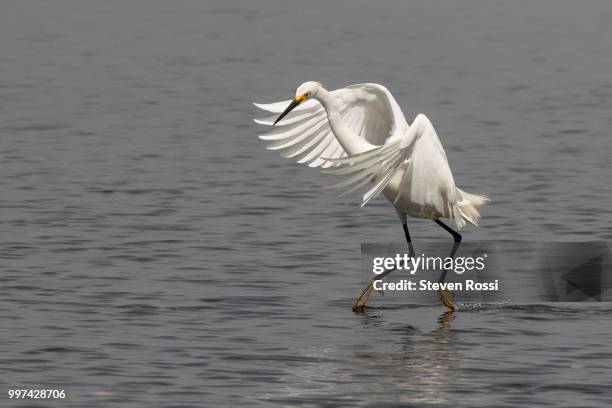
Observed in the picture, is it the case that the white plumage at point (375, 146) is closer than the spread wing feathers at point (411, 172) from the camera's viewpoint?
No

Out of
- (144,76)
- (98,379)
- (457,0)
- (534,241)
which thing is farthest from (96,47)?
(98,379)

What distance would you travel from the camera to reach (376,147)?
42.6 ft

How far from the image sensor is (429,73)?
29203 mm

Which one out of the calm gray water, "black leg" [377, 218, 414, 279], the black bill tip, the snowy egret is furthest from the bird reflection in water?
the black bill tip

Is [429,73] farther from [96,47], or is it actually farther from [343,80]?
[96,47]

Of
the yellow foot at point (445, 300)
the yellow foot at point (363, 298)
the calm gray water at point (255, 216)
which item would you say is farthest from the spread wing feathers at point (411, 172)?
the calm gray water at point (255, 216)

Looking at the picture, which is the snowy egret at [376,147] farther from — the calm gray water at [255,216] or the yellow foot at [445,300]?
the calm gray water at [255,216]

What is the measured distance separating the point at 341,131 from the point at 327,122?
101 centimetres

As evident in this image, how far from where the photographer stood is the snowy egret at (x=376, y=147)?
12.3 metres

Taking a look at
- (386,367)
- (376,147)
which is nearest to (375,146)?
(376,147)

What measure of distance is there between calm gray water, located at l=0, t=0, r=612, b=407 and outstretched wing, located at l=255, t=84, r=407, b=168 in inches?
47.4

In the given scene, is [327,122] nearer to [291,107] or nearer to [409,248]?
[291,107]

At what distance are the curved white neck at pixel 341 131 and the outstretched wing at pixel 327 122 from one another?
304 millimetres

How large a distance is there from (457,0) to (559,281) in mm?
28833
